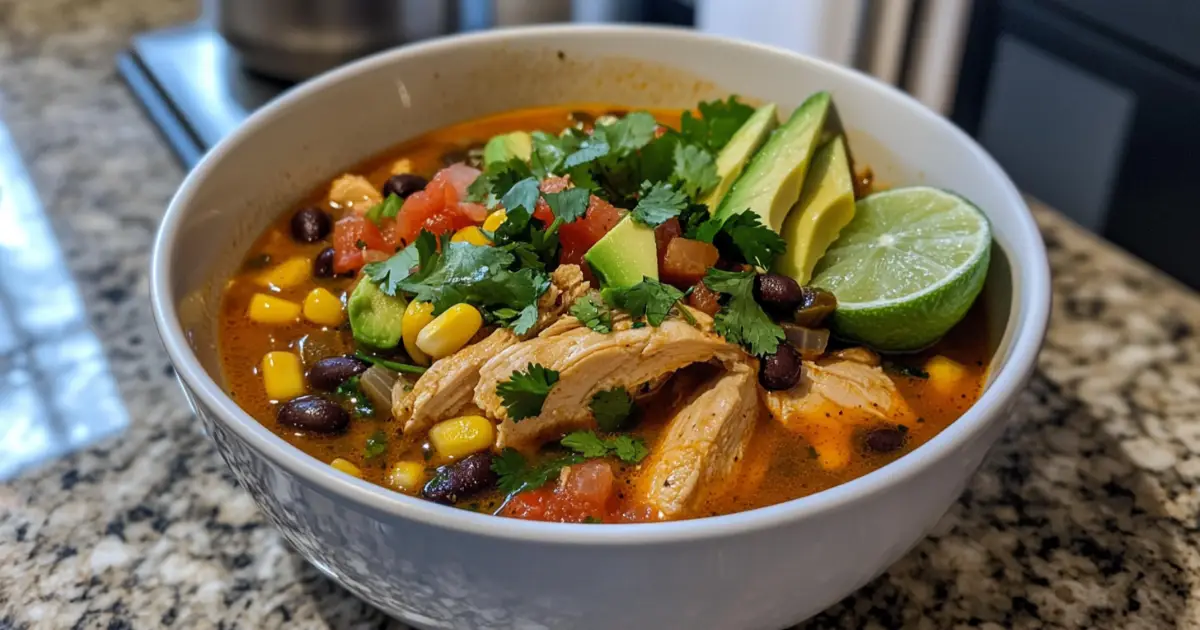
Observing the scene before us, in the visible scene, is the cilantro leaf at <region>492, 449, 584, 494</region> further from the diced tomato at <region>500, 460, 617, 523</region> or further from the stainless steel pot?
the stainless steel pot

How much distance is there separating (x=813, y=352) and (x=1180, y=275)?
1.20m

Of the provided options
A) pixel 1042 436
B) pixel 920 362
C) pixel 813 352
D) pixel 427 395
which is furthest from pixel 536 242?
pixel 1042 436

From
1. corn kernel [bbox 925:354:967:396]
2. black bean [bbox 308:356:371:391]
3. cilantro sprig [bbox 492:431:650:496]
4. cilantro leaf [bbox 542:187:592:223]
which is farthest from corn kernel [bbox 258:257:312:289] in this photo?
corn kernel [bbox 925:354:967:396]

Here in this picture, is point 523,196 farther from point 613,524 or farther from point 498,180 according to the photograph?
point 613,524

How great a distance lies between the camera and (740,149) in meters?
2.00

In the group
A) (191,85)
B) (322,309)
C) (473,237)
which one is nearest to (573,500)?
(473,237)

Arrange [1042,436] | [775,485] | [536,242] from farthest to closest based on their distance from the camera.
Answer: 1. [1042,436]
2. [536,242]
3. [775,485]

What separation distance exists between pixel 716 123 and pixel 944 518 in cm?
88

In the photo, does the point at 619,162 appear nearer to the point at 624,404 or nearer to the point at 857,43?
the point at 624,404

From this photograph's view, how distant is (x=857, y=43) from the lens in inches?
114

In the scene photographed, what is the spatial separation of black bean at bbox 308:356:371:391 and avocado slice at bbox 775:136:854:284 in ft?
2.43

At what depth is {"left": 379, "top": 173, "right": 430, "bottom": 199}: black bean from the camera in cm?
204

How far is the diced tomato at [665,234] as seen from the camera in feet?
5.69

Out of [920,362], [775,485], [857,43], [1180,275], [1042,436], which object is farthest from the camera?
[857,43]
